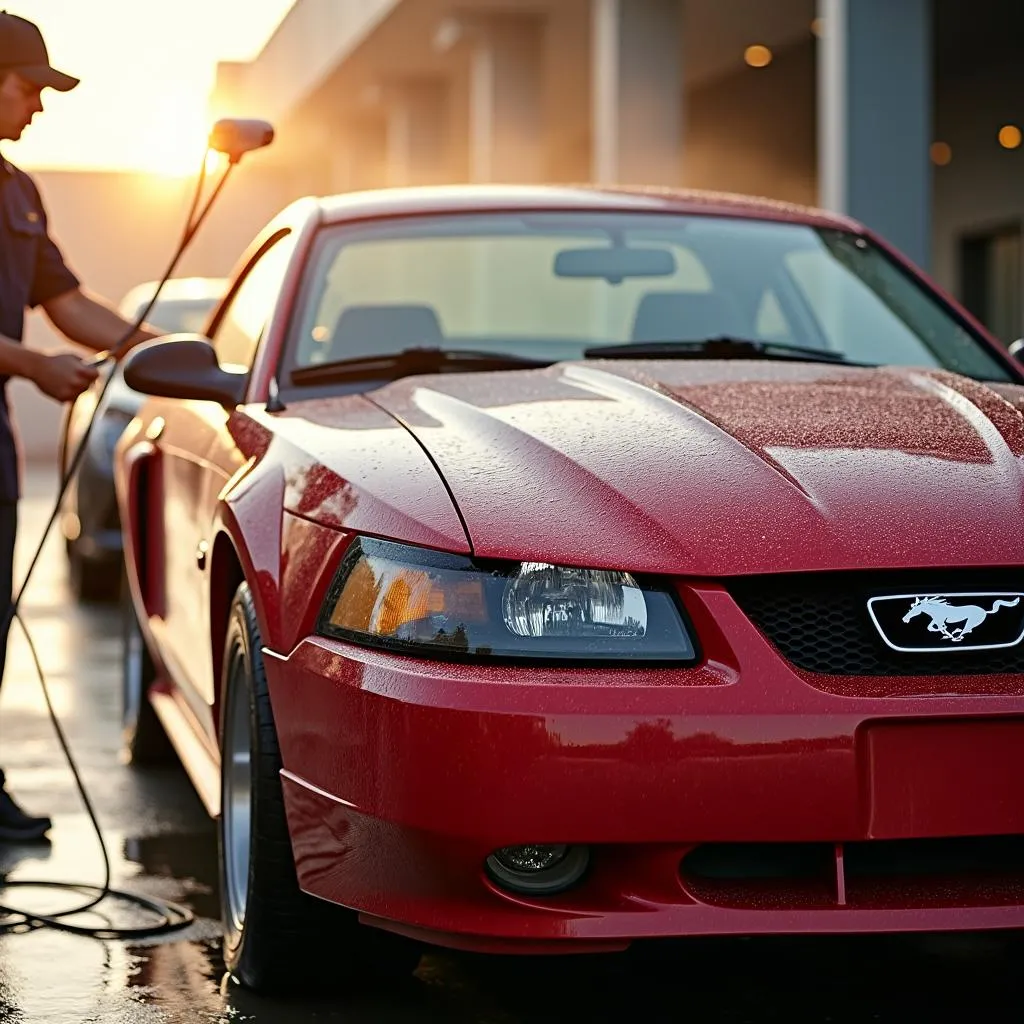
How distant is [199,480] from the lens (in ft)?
13.9

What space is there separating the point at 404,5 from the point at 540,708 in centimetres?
1717

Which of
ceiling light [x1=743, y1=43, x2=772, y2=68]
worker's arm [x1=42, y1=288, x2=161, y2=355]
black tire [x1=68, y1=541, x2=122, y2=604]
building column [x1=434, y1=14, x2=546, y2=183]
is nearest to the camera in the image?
worker's arm [x1=42, y1=288, x2=161, y2=355]

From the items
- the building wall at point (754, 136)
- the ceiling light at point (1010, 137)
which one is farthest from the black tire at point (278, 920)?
the building wall at point (754, 136)

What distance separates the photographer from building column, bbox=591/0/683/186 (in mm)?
15609

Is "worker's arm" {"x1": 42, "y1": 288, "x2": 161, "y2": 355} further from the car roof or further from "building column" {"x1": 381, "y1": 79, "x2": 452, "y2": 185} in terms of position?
"building column" {"x1": 381, "y1": 79, "x2": 452, "y2": 185}

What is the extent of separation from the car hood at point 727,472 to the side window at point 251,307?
84 cm

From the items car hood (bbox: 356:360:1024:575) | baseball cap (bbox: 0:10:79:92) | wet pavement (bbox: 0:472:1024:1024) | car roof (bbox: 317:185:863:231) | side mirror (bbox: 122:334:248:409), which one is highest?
baseball cap (bbox: 0:10:79:92)

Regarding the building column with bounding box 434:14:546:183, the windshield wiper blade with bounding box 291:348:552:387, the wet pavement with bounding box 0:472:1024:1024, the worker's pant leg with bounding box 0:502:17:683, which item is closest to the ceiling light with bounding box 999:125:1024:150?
the building column with bounding box 434:14:546:183

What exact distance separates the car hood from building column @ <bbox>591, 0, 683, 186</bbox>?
481 inches

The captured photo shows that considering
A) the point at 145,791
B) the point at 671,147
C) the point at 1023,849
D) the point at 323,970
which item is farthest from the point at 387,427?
the point at 671,147

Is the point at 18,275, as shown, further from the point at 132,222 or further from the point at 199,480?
the point at 132,222

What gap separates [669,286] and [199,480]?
1317 millimetres

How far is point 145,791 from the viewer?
17.7 feet

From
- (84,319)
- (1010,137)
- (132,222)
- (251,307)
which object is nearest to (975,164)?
(1010,137)
